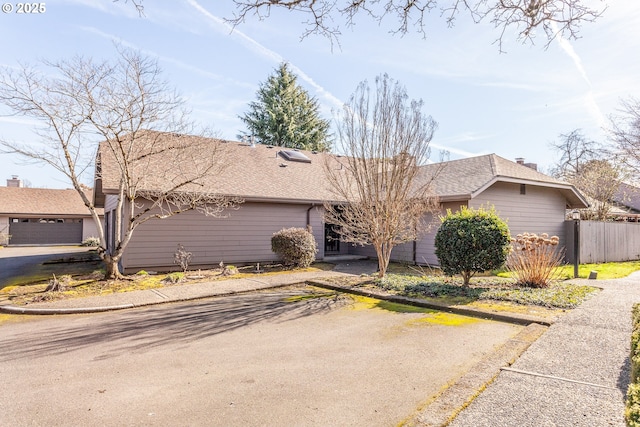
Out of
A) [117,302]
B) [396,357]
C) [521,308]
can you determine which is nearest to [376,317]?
[396,357]

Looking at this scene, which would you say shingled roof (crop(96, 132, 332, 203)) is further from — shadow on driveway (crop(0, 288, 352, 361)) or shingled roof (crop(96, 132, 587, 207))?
shadow on driveway (crop(0, 288, 352, 361))

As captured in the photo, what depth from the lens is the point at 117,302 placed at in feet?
26.2

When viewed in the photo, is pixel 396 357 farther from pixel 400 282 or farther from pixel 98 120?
pixel 98 120

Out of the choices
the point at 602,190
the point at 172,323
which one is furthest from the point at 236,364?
the point at 602,190

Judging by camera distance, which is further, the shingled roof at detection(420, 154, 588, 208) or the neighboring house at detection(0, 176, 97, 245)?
the neighboring house at detection(0, 176, 97, 245)

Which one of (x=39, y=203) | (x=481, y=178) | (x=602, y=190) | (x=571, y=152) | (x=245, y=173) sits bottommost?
(x=39, y=203)

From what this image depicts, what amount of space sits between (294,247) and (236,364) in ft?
26.4

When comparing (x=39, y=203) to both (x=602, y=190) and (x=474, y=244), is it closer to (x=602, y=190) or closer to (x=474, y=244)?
(x=474, y=244)

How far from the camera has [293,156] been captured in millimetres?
18328

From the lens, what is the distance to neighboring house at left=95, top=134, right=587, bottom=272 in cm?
1236

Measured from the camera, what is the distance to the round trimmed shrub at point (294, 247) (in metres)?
12.6

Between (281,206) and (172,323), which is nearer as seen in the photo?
(172,323)

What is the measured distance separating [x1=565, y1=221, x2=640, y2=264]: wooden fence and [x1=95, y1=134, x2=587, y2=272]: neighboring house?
105 cm

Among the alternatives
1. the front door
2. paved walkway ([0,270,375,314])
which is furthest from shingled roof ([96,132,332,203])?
paved walkway ([0,270,375,314])
